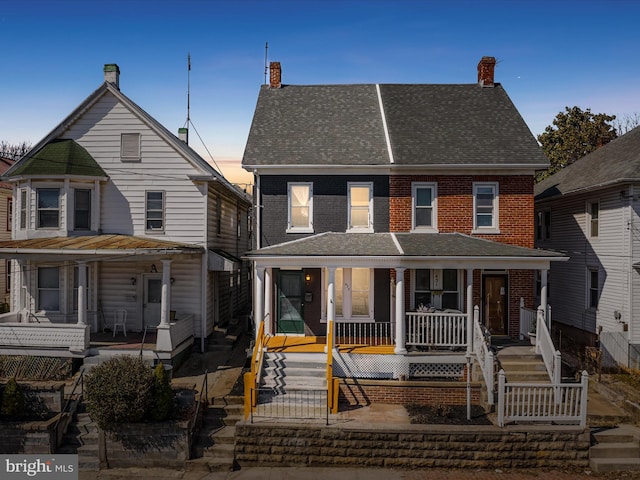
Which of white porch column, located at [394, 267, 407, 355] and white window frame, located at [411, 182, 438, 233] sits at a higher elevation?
white window frame, located at [411, 182, 438, 233]

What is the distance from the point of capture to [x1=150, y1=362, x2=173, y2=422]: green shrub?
35.4 ft

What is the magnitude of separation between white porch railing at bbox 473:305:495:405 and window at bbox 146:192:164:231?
37.5 ft

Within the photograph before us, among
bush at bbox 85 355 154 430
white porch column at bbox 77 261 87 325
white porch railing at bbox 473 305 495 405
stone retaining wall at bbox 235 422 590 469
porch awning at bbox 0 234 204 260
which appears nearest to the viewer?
bush at bbox 85 355 154 430

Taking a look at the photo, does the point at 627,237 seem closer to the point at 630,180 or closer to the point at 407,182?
the point at 630,180

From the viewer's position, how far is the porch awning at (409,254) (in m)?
13.6

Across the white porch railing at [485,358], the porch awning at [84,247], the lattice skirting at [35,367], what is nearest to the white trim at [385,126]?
the white porch railing at [485,358]

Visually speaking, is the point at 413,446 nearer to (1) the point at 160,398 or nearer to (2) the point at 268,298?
(1) the point at 160,398

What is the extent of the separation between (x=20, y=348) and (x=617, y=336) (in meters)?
19.9

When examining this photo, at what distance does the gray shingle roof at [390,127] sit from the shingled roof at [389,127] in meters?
0.03

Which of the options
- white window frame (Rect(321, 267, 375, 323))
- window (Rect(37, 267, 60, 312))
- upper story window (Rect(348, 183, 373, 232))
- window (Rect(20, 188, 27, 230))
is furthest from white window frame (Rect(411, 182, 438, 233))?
window (Rect(20, 188, 27, 230))

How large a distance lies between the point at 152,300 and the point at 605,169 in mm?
18202

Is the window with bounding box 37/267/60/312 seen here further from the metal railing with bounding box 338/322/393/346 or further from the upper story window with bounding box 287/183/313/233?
the metal railing with bounding box 338/322/393/346

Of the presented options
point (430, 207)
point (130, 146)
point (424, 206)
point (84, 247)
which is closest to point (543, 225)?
point (430, 207)

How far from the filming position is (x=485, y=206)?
16.3 metres
